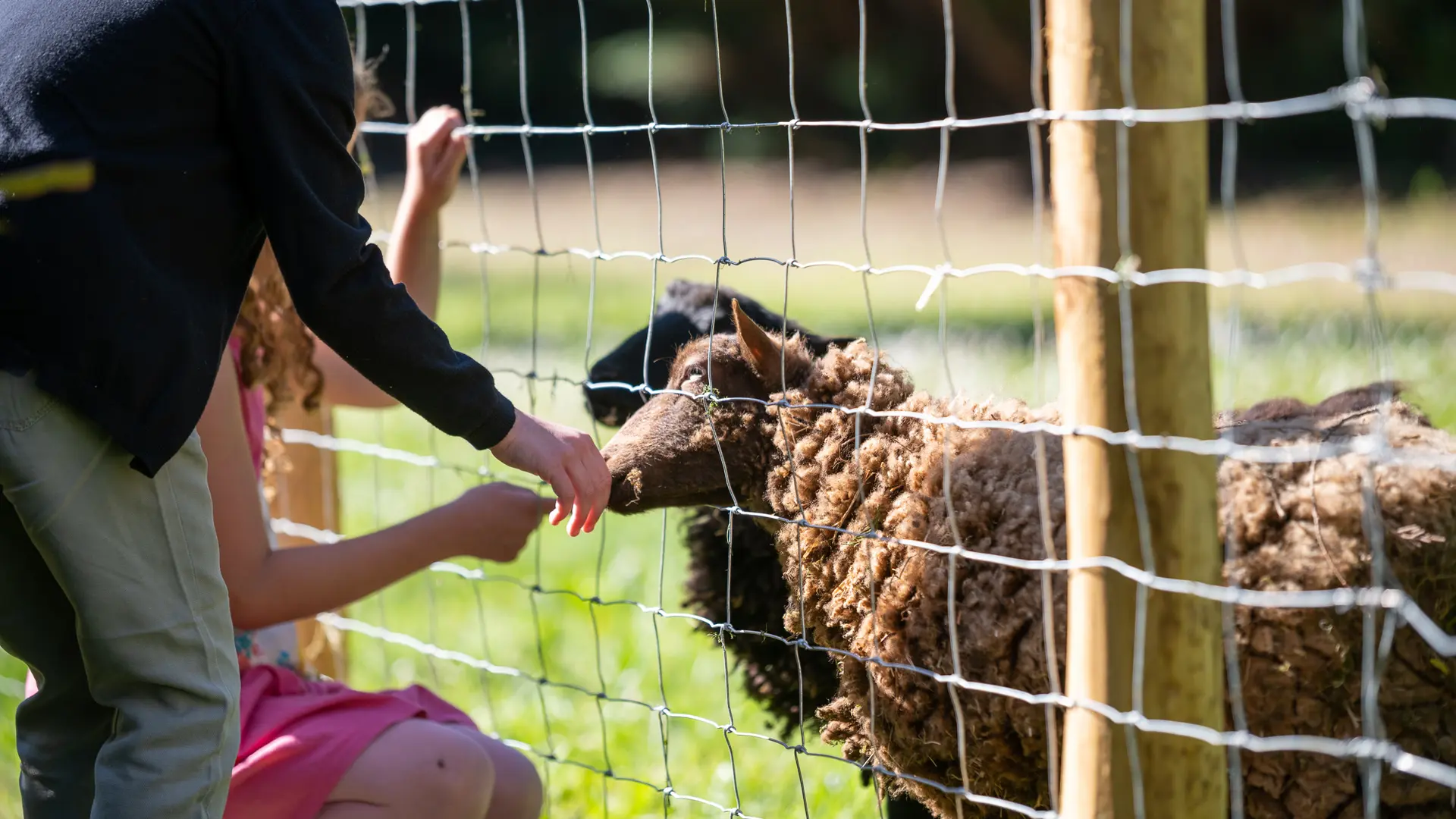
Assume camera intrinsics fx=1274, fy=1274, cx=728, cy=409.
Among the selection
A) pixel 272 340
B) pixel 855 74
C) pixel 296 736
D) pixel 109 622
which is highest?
→ pixel 855 74

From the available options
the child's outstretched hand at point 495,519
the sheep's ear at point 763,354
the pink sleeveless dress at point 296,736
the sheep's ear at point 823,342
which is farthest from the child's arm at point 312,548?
the sheep's ear at point 823,342

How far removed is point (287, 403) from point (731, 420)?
1.03m

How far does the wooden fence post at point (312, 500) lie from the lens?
139 inches

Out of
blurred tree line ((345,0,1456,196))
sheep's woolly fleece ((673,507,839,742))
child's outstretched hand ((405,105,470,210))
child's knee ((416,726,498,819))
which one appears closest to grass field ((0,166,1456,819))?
sheep's woolly fleece ((673,507,839,742))

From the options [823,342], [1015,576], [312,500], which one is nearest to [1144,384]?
[1015,576]

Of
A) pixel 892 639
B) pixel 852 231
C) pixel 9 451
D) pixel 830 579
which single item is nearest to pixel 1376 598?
pixel 892 639

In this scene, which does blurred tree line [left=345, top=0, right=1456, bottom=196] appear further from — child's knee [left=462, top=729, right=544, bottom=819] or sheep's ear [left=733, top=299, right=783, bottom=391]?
child's knee [left=462, top=729, right=544, bottom=819]

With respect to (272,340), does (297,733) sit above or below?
below

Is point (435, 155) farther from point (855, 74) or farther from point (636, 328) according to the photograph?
point (855, 74)

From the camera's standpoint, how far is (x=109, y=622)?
5.80 ft

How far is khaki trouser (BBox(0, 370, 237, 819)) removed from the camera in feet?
5.63

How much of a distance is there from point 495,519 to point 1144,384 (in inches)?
50.5

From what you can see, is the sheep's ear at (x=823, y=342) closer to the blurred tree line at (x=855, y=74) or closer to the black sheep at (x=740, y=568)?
the black sheep at (x=740, y=568)

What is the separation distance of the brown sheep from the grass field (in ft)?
0.63
